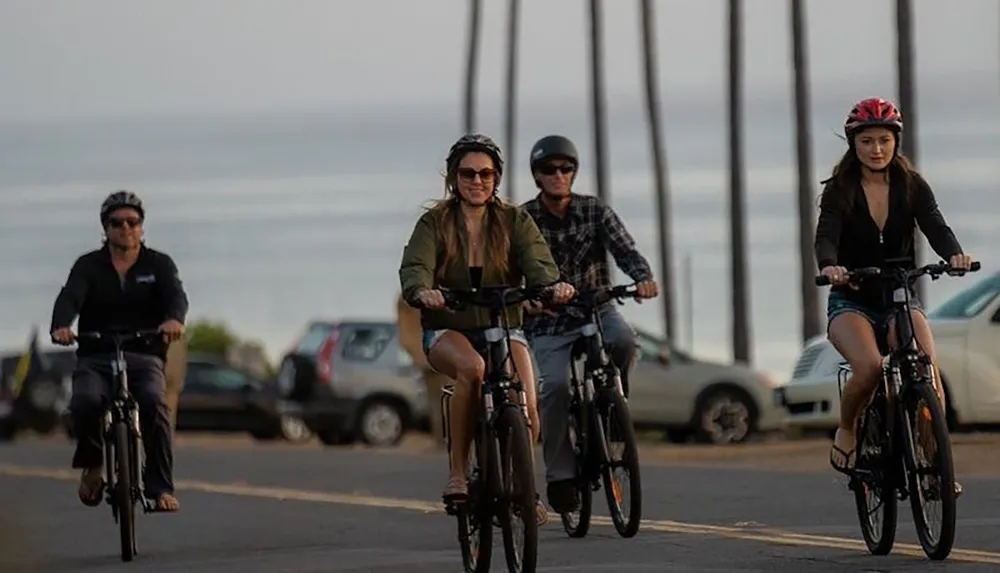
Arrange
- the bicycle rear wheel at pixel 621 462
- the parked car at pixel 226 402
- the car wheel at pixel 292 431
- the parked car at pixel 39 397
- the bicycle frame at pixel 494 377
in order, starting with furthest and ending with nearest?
the parked car at pixel 39 397 → the car wheel at pixel 292 431 → the parked car at pixel 226 402 → the bicycle rear wheel at pixel 621 462 → the bicycle frame at pixel 494 377

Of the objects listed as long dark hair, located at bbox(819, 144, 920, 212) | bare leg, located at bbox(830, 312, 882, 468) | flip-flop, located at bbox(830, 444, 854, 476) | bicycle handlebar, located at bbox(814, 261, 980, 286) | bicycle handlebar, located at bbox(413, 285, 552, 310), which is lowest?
flip-flop, located at bbox(830, 444, 854, 476)

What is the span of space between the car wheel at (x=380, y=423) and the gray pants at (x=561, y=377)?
22227 millimetres

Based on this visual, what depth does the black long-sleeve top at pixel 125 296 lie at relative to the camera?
15.3 m

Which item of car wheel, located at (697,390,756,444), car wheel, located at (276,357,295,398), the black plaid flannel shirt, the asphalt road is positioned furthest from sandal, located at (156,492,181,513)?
car wheel, located at (276,357,295,398)

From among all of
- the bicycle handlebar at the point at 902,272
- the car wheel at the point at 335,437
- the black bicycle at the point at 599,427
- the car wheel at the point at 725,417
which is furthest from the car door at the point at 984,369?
the car wheel at the point at 335,437

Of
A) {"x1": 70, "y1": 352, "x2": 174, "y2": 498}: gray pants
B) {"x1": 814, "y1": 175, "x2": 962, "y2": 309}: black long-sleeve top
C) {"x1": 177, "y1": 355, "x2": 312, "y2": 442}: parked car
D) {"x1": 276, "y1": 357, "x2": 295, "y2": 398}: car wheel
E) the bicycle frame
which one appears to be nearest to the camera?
the bicycle frame

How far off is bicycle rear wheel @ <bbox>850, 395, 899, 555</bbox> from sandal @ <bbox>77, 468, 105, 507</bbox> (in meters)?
4.29

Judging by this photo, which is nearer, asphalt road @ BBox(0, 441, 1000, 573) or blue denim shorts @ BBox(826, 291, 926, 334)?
blue denim shorts @ BBox(826, 291, 926, 334)

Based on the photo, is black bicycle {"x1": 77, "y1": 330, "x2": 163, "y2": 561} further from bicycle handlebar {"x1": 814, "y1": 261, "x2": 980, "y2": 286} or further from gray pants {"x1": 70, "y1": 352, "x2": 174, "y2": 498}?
bicycle handlebar {"x1": 814, "y1": 261, "x2": 980, "y2": 286}

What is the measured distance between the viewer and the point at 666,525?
15.6 meters

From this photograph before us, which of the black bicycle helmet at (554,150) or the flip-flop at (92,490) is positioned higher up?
the black bicycle helmet at (554,150)

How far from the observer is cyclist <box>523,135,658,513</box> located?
14.7 metres

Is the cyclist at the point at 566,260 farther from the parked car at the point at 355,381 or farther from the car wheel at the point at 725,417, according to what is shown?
the parked car at the point at 355,381

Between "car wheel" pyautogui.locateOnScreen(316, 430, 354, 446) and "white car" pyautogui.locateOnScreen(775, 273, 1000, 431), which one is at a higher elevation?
"white car" pyautogui.locateOnScreen(775, 273, 1000, 431)
